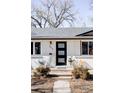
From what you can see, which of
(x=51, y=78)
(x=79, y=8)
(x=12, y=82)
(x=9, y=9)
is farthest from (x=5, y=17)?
(x=79, y=8)

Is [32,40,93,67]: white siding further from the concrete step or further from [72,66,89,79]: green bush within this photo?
[72,66,89,79]: green bush

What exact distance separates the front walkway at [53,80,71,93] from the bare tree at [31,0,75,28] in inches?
336

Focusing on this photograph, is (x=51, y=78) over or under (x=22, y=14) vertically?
under

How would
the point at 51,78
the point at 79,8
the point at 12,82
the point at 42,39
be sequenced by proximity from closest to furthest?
the point at 12,82 → the point at 51,78 → the point at 42,39 → the point at 79,8

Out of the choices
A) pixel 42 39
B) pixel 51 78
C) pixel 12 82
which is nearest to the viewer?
pixel 12 82

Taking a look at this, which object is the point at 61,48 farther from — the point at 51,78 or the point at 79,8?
the point at 79,8

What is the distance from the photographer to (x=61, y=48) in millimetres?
10930

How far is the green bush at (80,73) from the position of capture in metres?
8.22

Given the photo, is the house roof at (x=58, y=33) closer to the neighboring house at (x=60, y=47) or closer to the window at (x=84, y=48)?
the neighboring house at (x=60, y=47)

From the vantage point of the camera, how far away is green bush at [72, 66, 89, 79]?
8224 millimetres

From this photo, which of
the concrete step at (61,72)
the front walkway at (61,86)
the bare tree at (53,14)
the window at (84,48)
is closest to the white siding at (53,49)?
the window at (84,48)

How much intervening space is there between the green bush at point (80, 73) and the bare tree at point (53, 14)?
770 cm

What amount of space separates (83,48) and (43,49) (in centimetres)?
181
